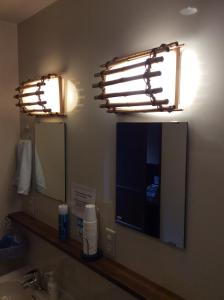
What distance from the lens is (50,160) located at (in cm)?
188

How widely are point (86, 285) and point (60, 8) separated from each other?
5.33 ft

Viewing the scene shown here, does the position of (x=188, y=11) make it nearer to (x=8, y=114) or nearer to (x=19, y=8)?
(x=19, y=8)

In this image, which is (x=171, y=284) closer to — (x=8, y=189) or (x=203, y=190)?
(x=203, y=190)

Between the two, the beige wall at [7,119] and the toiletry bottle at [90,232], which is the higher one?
the beige wall at [7,119]

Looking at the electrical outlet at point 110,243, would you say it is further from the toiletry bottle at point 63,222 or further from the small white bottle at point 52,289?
the small white bottle at point 52,289

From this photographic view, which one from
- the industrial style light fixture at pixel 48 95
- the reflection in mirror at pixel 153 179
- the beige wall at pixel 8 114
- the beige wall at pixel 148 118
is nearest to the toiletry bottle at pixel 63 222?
Answer: the beige wall at pixel 148 118

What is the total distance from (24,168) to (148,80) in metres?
1.32

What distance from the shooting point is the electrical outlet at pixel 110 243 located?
4.65 feet

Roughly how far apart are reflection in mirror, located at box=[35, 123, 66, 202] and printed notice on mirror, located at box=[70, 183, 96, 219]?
0.10 metres

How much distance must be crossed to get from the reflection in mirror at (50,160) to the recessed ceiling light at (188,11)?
3.12 feet

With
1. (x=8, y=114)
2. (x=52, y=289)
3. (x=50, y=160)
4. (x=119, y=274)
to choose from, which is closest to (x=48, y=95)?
(x=50, y=160)

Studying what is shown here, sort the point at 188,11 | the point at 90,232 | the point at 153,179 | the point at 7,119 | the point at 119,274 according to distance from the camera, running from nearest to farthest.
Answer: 1. the point at 188,11
2. the point at 153,179
3. the point at 119,274
4. the point at 90,232
5. the point at 7,119

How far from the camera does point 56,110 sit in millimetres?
1709

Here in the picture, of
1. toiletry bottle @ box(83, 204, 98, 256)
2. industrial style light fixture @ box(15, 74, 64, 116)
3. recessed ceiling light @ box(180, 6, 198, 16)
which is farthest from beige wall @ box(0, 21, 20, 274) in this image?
recessed ceiling light @ box(180, 6, 198, 16)
